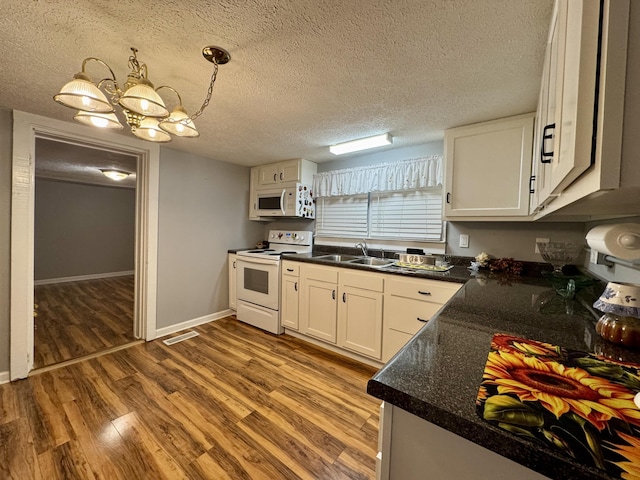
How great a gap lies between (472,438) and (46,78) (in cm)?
253

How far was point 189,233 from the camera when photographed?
10.2 feet

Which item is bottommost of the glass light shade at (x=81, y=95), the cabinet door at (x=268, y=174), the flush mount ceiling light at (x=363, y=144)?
the glass light shade at (x=81, y=95)

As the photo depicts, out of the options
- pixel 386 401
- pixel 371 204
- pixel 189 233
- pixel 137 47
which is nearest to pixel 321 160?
pixel 371 204

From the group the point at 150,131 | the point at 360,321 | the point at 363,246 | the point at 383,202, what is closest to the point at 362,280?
the point at 360,321

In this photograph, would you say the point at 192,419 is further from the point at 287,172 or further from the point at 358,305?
the point at 287,172

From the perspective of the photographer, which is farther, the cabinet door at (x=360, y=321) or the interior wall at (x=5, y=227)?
the cabinet door at (x=360, y=321)

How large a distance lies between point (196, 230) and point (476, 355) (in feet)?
10.4

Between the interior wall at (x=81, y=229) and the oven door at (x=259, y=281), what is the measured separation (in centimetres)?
387

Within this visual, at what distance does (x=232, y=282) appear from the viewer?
348 centimetres

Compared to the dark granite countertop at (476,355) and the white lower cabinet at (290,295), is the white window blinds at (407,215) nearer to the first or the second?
the white lower cabinet at (290,295)

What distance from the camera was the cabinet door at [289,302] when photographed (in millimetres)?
2793

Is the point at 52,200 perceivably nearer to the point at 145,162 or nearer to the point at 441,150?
the point at 145,162

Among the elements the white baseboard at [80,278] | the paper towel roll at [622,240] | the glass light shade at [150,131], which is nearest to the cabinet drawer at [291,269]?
the glass light shade at [150,131]

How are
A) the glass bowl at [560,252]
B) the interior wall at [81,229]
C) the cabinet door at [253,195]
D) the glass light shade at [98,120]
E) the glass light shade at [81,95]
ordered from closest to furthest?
the glass light shade at [81,95], the glass light shade at [98,120], the glass bowl at [560,252], the cabinet door at [253,195], the interior wall at [81,229]
